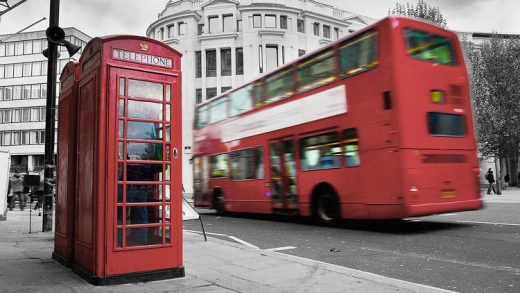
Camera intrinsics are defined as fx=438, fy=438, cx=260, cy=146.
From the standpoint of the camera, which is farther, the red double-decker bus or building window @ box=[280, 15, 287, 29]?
building window @ box=[280, 15, 287, 29]

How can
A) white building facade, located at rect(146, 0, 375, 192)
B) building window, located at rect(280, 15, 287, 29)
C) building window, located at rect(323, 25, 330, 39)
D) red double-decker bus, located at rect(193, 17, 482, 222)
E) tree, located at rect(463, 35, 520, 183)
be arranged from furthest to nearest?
1. building window, located at rect(323, 25, 330, 39)
2. building window, located at rect(280, 15, 287, 29)
3. white building facade, located at rect(146, 0, 375, 192)
4. tree, located at rect(463, 35, 520, 183)
5. red double-decker bus, located at rect(193, 17, 482, 222)

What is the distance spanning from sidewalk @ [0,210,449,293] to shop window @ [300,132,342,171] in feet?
13.1

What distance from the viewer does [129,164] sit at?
16.5 ft

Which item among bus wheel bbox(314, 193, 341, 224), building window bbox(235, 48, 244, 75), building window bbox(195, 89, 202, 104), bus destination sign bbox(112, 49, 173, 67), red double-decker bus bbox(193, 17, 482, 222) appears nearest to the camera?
bus destination sign bbox(112, 49, 173, 67)

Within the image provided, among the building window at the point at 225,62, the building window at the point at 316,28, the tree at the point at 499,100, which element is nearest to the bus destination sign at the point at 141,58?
the tree at the point at 499,100

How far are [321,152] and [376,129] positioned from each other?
185 cm

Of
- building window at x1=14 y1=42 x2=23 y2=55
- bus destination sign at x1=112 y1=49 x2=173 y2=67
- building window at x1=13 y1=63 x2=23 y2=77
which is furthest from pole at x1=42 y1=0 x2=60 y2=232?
building window at x1=14 y1=42 x2=23 y2=55

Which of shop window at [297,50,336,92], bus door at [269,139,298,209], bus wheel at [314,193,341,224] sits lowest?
bus wheel at [314,193,341,224]

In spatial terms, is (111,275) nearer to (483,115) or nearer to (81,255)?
(81,255)

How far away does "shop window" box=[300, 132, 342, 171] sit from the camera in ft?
33.8

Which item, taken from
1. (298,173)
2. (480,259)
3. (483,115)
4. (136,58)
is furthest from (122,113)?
(483,115)

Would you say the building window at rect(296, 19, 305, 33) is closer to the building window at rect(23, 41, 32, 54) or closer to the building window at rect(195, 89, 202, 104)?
the building window at rect(195, 89, 202, 104)

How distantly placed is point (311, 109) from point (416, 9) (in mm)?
27582

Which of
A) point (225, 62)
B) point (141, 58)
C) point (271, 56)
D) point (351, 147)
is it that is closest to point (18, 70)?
point (225, 62)
